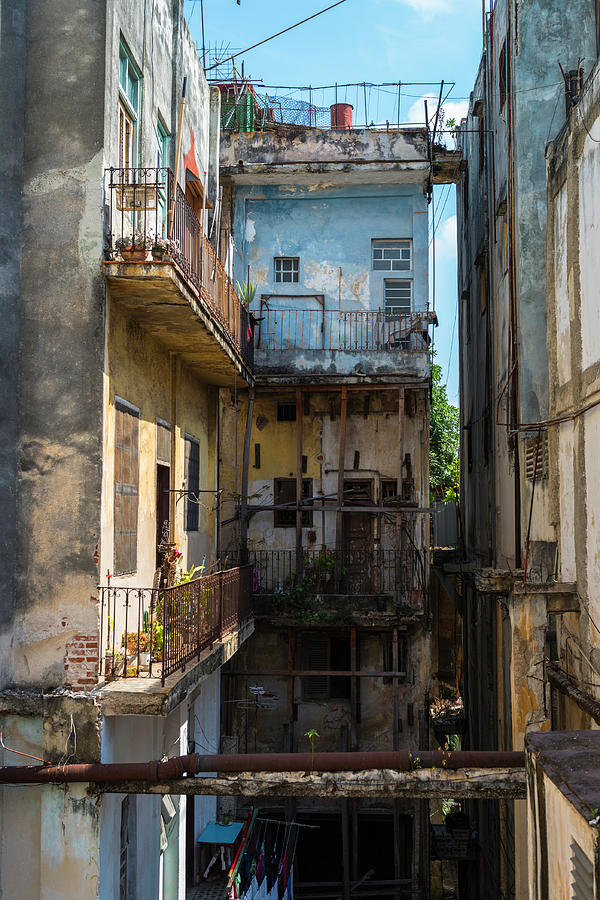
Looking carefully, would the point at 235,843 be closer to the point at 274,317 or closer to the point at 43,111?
the point at 274,317

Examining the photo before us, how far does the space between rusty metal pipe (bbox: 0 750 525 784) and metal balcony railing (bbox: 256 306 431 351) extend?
34.4ft

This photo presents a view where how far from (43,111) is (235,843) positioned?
1138 centimetres

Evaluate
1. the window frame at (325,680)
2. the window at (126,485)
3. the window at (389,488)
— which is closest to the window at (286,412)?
the window at (389,488)

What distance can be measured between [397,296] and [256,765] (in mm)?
11873

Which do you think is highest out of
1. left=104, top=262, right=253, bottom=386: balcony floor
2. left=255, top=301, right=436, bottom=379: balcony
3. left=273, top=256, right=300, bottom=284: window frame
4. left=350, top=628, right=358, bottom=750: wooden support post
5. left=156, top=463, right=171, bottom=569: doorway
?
left=273, top=256, right=300, bottom=284: window frame

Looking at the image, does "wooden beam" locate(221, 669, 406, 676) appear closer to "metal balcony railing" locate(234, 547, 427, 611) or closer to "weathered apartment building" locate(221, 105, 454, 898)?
"weathered apartment building" locate(221, 105, 454, 898)

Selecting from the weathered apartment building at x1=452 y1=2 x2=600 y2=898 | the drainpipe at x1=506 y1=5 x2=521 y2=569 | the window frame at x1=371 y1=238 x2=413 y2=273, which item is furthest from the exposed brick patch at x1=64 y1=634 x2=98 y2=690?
the window frame at x1=371 y1=238 x2=413 y2=273

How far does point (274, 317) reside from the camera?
17984 millimetres

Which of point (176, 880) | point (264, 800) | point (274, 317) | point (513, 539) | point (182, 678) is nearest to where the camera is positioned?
point (182, 678)

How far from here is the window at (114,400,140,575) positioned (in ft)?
31.4

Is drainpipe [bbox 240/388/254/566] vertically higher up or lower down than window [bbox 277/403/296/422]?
lower down

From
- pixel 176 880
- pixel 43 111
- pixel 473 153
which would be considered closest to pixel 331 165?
pixel 473 153

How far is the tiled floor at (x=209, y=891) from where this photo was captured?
42.3 feet

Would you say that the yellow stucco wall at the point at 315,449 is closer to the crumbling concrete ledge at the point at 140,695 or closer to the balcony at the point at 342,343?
the balcony at the point at 342,343
